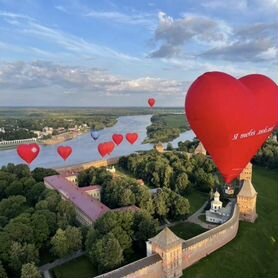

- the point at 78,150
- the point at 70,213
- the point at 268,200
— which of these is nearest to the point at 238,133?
the point at 70,213

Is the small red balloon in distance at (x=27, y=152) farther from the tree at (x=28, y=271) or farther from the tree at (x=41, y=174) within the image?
the tree at (x=28, y=271)

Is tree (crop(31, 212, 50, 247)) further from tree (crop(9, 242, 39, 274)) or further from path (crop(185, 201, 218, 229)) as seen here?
path (crop(185, 201, 218, 229))

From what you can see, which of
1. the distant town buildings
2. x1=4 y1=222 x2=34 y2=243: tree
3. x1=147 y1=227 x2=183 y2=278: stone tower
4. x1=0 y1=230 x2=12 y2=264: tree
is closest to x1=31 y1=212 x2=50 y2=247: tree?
x1=4 y1=222 x2=34 y2=243: tree

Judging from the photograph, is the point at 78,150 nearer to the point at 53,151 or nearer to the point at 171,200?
the point at 53,151

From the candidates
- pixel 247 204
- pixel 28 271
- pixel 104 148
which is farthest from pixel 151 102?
pixel 28 271

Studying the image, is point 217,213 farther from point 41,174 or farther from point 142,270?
point 41,174

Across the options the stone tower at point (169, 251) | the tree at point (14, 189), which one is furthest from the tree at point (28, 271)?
the tree at point (14, 189)
